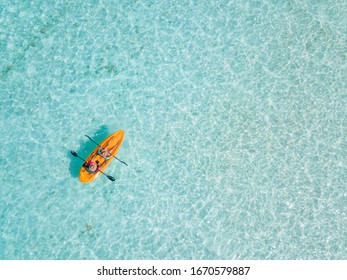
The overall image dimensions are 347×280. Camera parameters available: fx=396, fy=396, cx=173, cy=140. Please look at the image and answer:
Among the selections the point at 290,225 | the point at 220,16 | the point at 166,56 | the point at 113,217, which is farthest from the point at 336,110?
the point at 113,217

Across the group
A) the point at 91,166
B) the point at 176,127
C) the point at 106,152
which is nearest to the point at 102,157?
the point at 106,152

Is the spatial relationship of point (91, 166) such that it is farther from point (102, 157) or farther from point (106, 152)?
point (106, 152)

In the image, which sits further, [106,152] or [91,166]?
[106,152]

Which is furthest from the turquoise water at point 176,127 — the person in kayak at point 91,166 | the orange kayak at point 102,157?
the person in kayak at point 91,166

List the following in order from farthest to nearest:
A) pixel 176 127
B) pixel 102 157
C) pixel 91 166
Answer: pixel 176 127 → pixel 102 157 → pixel 91 166

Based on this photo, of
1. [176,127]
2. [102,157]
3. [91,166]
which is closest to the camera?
[91,166]

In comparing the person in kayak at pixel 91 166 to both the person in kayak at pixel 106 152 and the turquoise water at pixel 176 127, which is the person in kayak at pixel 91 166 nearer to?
the person in kayak at pixel 106 152
